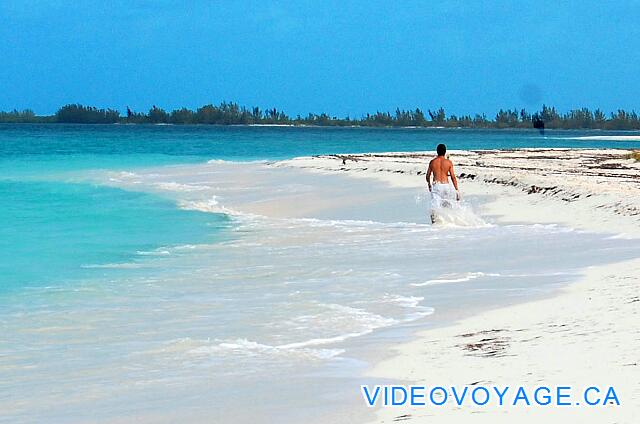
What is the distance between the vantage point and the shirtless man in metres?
16.6

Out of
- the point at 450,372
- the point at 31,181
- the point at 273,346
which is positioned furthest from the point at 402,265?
the point at 31,181

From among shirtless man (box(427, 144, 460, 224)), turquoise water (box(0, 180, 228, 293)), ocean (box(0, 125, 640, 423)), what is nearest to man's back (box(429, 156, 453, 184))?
shirtless man (box(427, 144, 460, 224))

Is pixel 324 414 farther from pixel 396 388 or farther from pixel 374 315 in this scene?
pixel 374 315

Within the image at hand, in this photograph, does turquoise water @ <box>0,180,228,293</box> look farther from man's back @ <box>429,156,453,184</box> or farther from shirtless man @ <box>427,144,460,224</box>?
man's back @ <box>429,156,453,184</box>

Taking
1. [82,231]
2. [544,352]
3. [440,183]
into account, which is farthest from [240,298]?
[82,231]

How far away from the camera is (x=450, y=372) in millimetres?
6090

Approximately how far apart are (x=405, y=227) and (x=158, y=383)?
34.6ft

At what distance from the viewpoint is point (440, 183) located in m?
17.1

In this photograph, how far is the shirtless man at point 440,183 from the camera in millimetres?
16641

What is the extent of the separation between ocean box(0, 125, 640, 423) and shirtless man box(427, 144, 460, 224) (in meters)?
0.57

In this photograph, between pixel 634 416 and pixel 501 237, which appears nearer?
pixel 634 416

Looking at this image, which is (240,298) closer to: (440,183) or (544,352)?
(544,352)

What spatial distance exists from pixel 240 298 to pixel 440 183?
7.96 metres

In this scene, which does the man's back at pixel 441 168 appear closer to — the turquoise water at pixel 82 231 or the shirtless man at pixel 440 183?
the shirtless man at pixel 440 183
